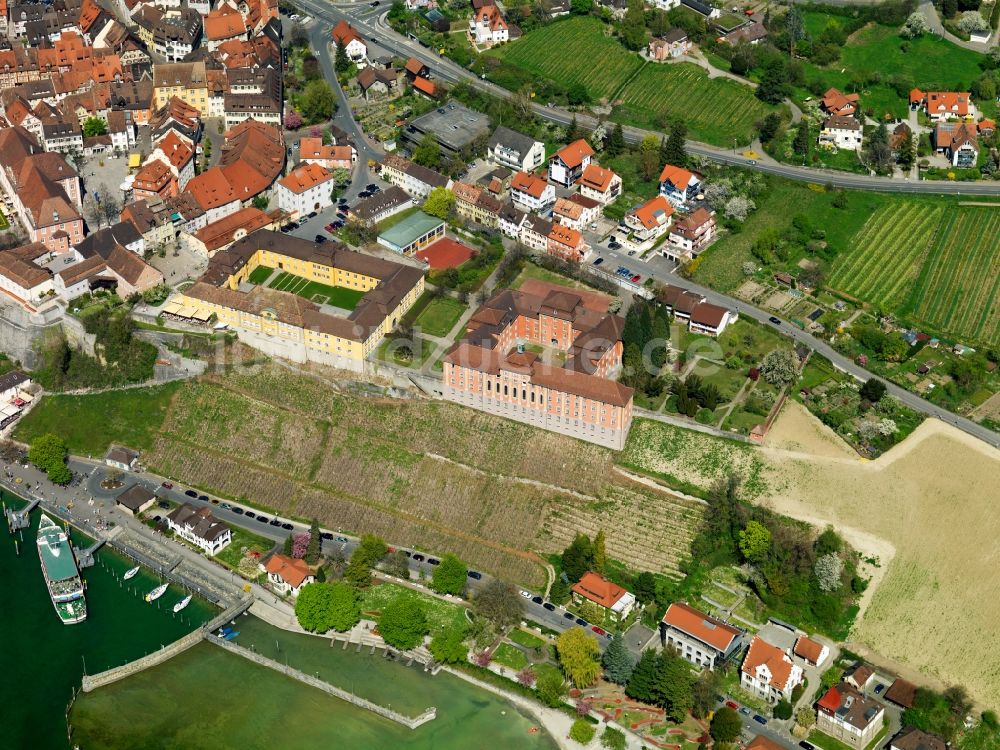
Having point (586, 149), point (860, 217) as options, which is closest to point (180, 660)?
point (586, 149)

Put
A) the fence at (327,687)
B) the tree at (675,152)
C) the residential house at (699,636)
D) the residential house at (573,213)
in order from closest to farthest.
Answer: the fence at (327,687) < the residential house at (699,636) < the residential house at (573,213) < the tree at (675,152)

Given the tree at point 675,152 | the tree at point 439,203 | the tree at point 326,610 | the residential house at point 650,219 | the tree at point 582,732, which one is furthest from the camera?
the tree at point 675,152

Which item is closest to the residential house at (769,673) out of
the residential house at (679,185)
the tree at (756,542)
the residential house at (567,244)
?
the tree at (756,542)

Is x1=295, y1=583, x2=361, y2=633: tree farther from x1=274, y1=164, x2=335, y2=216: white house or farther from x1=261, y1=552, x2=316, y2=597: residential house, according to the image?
x1=274, y1=164, x2=335, y2=216: white house

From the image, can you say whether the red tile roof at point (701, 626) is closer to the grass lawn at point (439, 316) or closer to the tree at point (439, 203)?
the grass lawn at point (439, 316)

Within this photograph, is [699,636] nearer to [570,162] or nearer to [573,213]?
[573,213]

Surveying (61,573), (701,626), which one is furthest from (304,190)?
(701,626)

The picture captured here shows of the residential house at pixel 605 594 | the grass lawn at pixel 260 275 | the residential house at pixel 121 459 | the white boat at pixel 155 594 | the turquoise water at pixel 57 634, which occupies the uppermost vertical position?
the grass lawn at pixel 260 275
